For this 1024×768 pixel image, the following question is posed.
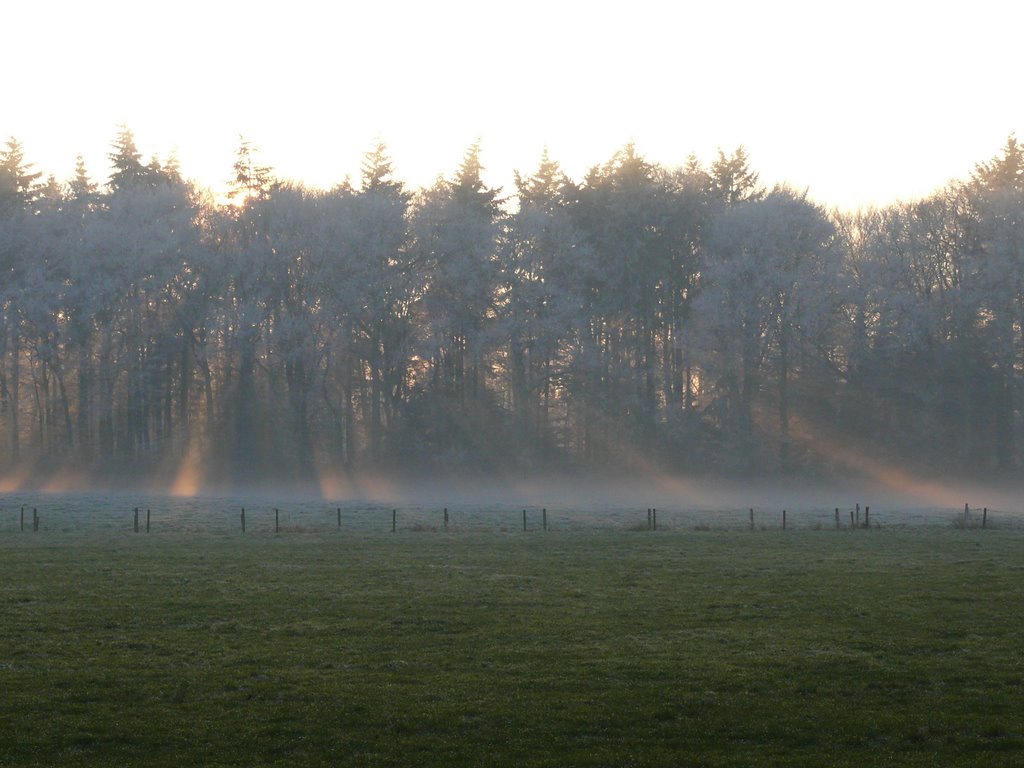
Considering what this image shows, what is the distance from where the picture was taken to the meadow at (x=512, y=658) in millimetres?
14773

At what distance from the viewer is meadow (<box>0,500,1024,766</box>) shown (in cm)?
1477

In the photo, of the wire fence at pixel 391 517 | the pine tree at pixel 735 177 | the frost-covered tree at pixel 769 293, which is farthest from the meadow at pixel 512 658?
the pine tree at pixel 735 177

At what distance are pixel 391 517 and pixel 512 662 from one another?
38.7m

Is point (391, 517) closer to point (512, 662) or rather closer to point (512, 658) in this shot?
point (512, 658)

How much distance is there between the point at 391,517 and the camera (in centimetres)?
5791

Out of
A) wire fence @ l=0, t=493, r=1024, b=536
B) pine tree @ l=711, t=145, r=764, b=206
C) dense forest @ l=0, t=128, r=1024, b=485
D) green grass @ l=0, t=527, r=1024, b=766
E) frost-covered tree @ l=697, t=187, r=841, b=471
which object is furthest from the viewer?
pine tree @ l=711, t=145, r=764, b=206

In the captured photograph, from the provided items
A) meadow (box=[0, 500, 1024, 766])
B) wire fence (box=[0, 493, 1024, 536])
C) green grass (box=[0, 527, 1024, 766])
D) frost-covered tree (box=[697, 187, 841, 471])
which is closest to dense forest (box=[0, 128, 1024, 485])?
frost-covered tree (box=[697, 187, 841, 471])

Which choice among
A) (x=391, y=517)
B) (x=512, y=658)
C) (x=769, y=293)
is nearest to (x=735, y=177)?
(x=769, y=293)

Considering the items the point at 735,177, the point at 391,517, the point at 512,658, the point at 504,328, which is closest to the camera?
the point at 512,658

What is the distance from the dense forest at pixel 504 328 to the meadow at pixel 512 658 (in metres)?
47.7

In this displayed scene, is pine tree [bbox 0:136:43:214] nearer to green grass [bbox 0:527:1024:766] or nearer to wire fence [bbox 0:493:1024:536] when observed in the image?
wire fence [bbox 0:493:1024:536]

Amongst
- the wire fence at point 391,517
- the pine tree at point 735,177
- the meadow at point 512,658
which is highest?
the pine tree at point 735,177

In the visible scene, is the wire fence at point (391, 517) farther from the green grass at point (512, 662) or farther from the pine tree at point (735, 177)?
the pine tree at point (735, 177)

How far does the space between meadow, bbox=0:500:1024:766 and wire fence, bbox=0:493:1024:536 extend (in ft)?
36.5
